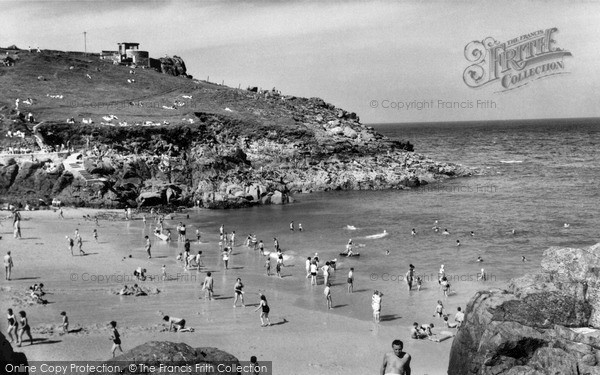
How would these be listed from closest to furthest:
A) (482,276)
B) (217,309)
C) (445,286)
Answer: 1. (217,309)
2. (445,286)
3. (482,276)

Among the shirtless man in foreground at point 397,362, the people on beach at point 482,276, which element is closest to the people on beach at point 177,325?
the shirtless man in foreground at point 397,362

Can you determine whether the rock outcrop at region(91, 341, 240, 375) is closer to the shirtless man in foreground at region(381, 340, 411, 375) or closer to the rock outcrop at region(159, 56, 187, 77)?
the shirtless man in foreground at region(381, 340, 411, 375)

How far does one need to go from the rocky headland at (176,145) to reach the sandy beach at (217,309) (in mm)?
18428

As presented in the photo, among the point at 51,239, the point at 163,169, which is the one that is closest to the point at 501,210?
the point at 163,169

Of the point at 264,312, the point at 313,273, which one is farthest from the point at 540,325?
the point at 313,273

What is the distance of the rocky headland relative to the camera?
178 ft

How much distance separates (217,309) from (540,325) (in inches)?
546

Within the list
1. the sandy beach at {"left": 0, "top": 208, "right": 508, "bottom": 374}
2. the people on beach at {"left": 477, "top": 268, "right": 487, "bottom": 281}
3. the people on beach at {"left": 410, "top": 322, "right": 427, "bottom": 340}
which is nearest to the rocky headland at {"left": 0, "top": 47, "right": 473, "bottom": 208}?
the sandy beach at {"left": 0, "top": 208, "right": 508, "bottom": 374}

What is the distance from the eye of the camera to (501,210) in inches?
2132

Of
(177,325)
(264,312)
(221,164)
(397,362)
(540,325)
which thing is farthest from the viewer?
(221,164)

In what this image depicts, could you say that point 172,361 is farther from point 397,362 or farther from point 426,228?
point 426,228

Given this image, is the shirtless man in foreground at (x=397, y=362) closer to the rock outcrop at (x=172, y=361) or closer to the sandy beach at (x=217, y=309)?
the rock outcrop at (x=172, y=361)

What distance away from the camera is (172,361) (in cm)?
980

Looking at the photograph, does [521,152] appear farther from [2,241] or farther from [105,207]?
[2,241]
